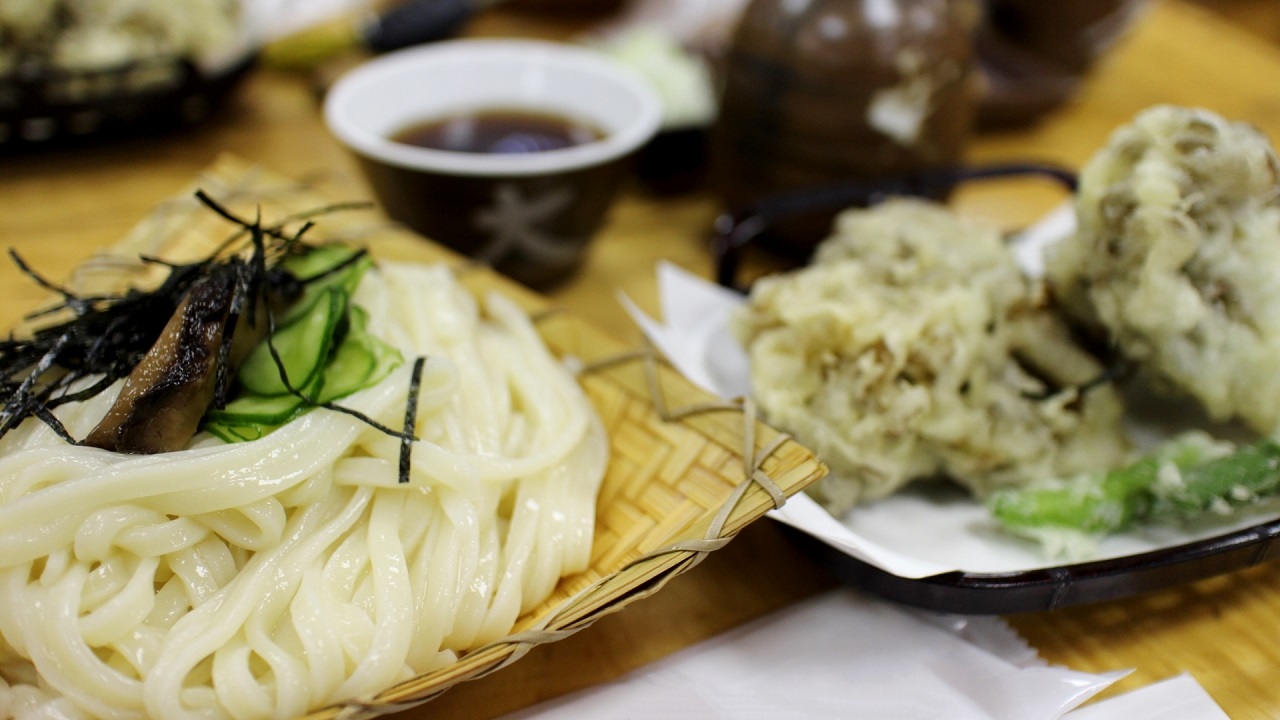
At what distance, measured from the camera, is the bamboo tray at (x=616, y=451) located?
1.37 m

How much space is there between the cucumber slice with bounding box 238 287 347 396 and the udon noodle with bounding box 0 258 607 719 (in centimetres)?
10

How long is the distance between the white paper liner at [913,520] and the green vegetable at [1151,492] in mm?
54

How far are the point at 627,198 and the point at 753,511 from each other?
217 centimetres

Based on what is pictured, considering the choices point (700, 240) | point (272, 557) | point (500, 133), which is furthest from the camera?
point (700, 240)

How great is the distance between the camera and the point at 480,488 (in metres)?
1.61

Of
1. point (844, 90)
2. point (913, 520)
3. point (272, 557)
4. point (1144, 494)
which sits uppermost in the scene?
point (844, 90)

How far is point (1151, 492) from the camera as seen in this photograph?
1.72 meters

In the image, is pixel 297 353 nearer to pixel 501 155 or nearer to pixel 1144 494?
pixel 501 155

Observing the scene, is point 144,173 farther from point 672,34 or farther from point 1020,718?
point 1020,718

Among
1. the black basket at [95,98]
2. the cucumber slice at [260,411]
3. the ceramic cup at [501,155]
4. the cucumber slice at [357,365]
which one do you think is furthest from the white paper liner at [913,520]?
the black basket at [95,98]

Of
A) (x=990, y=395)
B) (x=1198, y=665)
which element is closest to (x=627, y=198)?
(x=990, y=395)

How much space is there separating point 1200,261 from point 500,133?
197cm

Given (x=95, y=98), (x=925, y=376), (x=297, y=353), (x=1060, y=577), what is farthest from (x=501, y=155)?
(x=1060, y=577)

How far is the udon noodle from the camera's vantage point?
1323 millimetres
